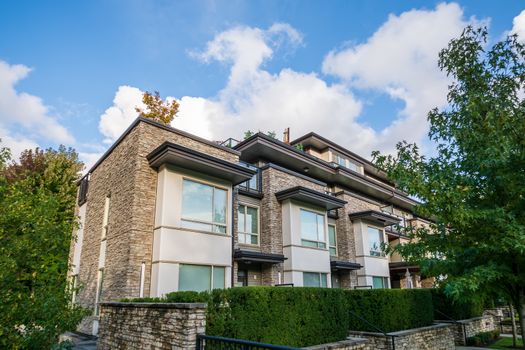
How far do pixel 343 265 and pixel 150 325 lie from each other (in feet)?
43.2

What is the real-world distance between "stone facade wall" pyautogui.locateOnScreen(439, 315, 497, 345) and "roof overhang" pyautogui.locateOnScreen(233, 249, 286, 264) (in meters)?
8.50

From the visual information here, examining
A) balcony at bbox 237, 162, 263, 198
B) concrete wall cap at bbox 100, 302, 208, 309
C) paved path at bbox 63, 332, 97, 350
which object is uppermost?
balcony at bbox 237, 162, 263, 198

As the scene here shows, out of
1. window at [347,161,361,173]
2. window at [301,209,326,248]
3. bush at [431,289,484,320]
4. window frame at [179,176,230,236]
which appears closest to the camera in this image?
window frame at [179,176,230,236]

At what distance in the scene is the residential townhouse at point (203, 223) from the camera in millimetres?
10945

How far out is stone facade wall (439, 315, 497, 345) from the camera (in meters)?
14.9

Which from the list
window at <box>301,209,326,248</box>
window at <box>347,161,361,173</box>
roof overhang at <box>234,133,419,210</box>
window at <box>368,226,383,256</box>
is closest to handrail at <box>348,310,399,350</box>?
window at <box>301,209,326,248</box>

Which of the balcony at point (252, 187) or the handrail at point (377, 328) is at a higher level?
the balcony at point (252, 187)

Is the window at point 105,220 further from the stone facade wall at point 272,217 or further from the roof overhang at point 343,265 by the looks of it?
the roof overhang at point 343,265

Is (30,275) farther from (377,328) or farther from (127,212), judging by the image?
(377,328)

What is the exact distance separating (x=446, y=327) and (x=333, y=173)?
35.3 feet

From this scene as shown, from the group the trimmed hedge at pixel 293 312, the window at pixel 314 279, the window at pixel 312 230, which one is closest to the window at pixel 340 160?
the window at pixel 312 230

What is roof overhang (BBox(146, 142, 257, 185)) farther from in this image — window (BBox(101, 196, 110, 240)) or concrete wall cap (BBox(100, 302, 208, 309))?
concrete wall cap (BBox(100, 302, 208, 309))

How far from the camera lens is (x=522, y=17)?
8.81 m

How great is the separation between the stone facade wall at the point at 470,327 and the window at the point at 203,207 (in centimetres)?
1182
